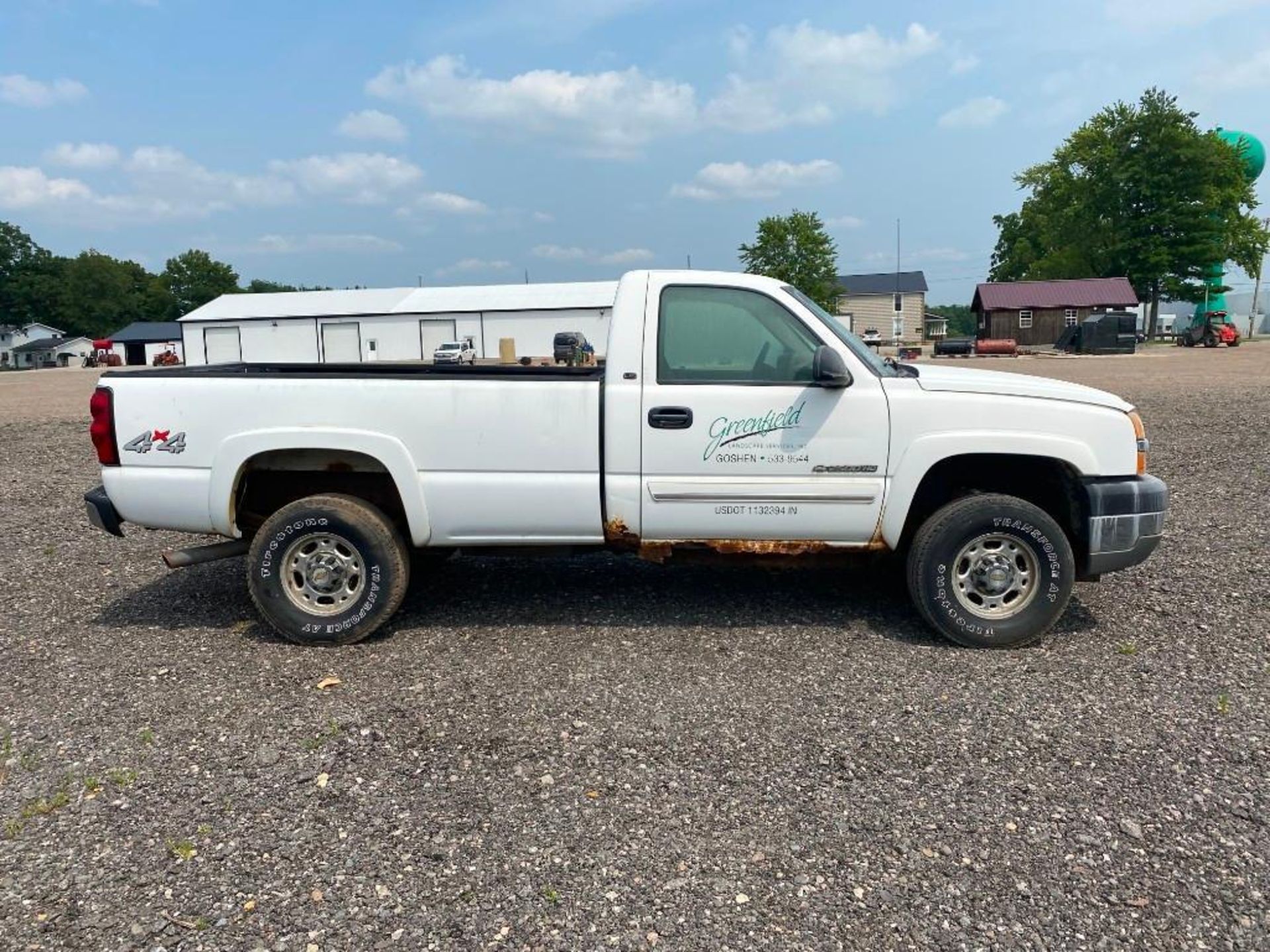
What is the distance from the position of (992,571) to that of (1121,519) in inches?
26.8

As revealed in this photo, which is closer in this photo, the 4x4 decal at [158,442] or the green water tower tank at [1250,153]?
the 4x4 decal at [158,442]

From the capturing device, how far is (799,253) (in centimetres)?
5738

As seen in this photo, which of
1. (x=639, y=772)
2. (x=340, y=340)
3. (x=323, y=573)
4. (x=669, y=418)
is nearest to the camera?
(x=639, y=772)

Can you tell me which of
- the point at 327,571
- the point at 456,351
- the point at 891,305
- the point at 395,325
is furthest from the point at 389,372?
the point at 891,305

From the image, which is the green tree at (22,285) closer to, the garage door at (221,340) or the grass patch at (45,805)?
the garage door at (221,340)

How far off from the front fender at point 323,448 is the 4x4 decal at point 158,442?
21 centimetres

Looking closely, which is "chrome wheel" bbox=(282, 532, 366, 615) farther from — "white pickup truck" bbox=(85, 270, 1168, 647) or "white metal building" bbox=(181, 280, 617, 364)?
"white metal building" bbox=(181, 280, 617, 364)

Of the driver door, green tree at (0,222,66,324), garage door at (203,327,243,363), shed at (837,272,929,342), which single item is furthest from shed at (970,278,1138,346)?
green tree at (0,222,66,324)

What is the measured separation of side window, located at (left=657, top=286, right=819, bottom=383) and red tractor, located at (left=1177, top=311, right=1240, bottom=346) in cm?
5478

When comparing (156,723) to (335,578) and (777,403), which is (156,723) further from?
(777,403)

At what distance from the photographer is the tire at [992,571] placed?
15.0 feet

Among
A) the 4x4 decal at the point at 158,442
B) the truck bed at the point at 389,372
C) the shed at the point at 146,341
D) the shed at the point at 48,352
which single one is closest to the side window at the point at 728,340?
the truck bed at the point at 389,372

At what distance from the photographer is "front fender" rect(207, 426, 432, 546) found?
15.3ft

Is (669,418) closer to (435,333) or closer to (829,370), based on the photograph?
(829,370)
